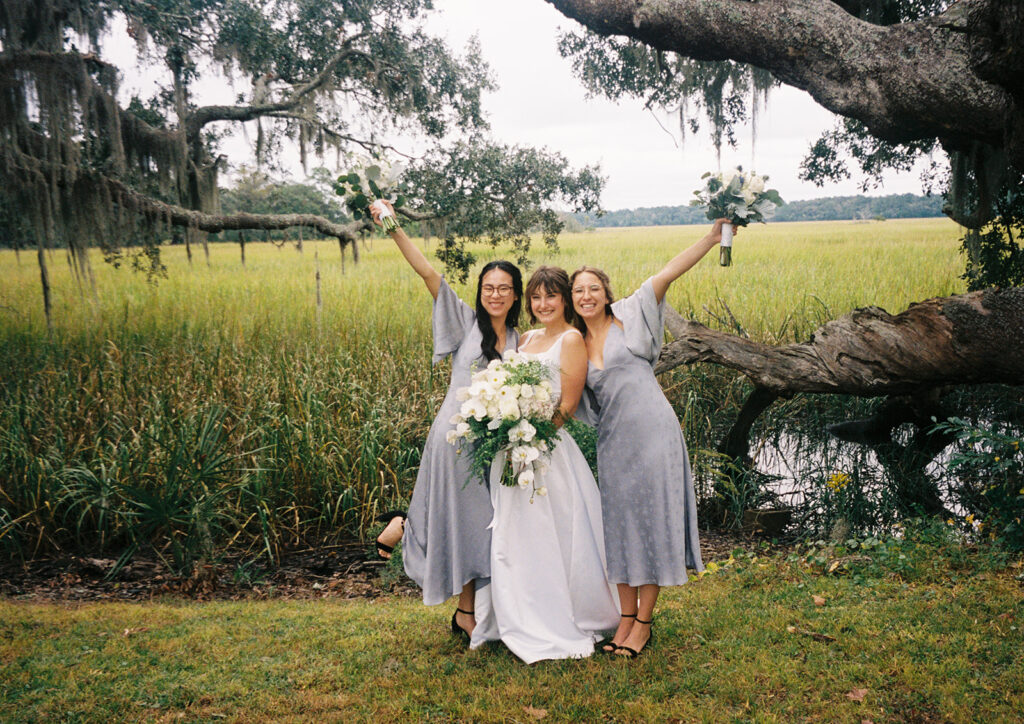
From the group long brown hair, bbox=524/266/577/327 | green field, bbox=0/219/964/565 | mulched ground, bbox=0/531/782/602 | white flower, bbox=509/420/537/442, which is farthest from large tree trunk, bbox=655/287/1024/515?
white flower, bbox=509/420/537/442

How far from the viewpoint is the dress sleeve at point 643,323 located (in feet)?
11.0

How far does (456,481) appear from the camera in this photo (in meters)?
3.38

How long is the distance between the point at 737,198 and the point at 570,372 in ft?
3.76

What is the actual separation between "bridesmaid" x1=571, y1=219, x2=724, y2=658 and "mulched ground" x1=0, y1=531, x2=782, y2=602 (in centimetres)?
209

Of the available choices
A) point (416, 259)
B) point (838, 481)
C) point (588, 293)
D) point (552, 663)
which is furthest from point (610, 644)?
point (838, 481)

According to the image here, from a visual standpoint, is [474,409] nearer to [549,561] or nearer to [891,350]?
[549,561]

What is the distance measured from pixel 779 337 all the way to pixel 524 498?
562 centimetres

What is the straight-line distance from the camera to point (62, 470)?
17.3ft

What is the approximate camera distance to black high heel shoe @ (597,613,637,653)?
3.30 meters

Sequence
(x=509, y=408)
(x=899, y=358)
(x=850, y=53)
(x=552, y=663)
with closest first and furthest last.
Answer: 1. (x=509, y=408)
2. (x=552, y=663)
3. (x=850, y=53)
4. (x=899, y=358)

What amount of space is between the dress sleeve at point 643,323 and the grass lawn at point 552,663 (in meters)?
1.34

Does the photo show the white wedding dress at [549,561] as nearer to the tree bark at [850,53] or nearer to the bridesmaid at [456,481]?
the bridesmaid at [456,481]

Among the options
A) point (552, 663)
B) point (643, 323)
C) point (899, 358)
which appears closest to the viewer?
point (552, 663)

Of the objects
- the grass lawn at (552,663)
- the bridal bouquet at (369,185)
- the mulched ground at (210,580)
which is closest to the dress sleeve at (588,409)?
the grass lawn at (552,663)
